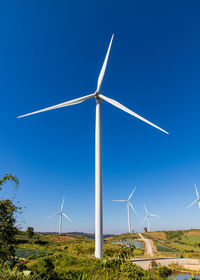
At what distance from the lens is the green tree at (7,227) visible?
329 inches

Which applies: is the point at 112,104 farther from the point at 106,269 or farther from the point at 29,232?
the point at 29,232

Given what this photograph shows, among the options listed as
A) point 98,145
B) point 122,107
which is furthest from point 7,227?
point 122,107

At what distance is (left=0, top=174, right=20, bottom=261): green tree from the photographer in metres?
8.35

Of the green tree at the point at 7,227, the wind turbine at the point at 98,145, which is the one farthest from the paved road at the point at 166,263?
the green tree at the point at 7,227

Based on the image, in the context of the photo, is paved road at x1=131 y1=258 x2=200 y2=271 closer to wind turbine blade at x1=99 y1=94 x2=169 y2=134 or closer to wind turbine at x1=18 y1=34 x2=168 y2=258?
wind turbine at x1=18 y1=34 x2=168 y2=258

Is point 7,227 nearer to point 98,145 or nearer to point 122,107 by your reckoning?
point 98,145

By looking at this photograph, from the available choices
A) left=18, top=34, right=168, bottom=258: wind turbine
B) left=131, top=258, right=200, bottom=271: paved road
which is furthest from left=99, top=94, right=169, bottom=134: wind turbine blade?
left=131, top=258, right=200, bottom=271: paved road

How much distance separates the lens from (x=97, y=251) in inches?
653

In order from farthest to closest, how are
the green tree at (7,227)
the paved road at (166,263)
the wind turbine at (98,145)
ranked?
1. the paved road at (166,263)
2. the wind turbine at (98,145)
3. the green tree at (7,227)

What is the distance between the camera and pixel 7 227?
8.44 m

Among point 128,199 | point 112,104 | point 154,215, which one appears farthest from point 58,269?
point 154,215

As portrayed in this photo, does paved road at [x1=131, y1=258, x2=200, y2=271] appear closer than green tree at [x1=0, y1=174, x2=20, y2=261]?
No

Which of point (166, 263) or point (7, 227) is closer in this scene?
point (7, 227)

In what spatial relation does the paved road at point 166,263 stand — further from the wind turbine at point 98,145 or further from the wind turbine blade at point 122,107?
the wind turbine blade at point 122,107
